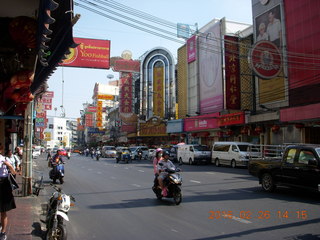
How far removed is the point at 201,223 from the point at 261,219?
145 cm

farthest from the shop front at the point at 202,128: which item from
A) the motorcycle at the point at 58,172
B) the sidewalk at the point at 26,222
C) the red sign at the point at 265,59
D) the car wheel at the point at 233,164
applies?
the sidewalk at the point at 26,222

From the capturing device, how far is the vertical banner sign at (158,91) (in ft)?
175

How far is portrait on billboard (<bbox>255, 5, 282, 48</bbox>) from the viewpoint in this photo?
26.6 metres

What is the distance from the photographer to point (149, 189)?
13.0 meters

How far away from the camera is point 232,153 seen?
25.5m

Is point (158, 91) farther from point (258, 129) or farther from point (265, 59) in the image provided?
point (265, 59)

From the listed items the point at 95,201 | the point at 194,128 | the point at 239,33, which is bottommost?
Result: the point at 95,201

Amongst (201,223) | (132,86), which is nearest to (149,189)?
(201,223)

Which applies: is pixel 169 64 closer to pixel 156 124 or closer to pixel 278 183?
pixel 156 124

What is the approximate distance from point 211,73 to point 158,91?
1809 centimetres

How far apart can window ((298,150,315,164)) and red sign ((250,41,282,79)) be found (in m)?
13.7

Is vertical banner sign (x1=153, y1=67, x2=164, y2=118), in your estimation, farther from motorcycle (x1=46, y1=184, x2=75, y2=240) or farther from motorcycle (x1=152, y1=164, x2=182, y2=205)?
motorcycle (x1=46, y1=184, x2=75, y2=240)

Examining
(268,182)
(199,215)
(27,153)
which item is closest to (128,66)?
(27,153)
